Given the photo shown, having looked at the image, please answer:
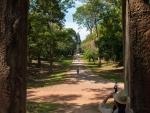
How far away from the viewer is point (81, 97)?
21.8 metres

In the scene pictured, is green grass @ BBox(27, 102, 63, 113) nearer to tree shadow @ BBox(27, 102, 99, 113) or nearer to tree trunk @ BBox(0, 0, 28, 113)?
tree shadow @ BBox(27, 102, 99, 113)

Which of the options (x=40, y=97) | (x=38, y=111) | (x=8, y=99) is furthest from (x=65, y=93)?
(x=8, y=99)

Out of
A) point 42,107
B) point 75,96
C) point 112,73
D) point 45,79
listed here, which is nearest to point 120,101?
point 42,107

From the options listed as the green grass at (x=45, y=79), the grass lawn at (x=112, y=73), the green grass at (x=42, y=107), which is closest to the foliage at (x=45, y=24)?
the green grass at (x=45, y=79)

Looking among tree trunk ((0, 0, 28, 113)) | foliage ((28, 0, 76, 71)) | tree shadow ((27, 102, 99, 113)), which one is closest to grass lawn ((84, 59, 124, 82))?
foliage ((28, 0, 76, 71))

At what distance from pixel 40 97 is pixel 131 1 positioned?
59.3 feet

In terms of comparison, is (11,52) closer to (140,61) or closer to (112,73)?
(140,61)

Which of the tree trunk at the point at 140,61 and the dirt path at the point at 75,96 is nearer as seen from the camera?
the tree trunk at the point at 140,61

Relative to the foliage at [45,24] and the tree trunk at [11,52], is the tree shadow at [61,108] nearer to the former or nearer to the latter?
the tree trunk at [11,52]

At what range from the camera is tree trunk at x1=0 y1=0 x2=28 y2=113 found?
18.7 feet

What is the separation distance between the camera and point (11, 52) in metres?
5.70

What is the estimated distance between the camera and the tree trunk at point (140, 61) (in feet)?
16.5

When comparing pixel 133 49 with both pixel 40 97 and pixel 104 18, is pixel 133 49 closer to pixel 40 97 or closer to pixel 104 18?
pixel 40 97

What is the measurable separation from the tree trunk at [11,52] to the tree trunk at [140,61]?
1584mm
